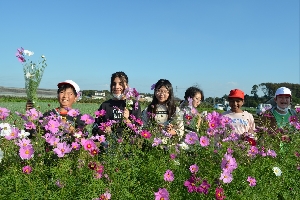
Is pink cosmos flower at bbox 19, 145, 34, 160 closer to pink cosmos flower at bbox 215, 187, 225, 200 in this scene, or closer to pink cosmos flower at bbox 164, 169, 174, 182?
pink cosmos flower at bbox 164, 169, 174, 182

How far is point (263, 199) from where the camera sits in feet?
9.64

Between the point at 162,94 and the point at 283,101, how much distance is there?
154cm

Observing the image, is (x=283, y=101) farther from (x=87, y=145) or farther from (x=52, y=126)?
(x=52, y=126)

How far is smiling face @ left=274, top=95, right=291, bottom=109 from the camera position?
13.7ft

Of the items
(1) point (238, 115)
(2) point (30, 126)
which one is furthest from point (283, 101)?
(2) point (30, 126)

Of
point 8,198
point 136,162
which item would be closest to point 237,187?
point 136,162

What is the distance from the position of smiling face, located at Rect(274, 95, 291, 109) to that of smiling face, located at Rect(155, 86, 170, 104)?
1435 millimetres

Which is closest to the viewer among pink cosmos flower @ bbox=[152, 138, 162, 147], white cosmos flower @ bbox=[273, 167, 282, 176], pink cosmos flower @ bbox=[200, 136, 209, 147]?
pink cosmos flower @ bbox=[200, 136, 209, 147]

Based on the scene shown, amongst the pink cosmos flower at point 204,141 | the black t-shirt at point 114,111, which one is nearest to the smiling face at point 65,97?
the black t-shirt at point 114,111

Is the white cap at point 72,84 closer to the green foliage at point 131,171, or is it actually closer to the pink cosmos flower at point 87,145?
the green foliage at point 131,171

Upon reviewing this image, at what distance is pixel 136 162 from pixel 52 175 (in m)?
0.71

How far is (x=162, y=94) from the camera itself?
366 cm

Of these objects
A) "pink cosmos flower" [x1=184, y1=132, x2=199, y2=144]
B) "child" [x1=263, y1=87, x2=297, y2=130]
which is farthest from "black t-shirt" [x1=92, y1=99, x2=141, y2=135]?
"child" [x1=263, y1=87, x2=297, y2=130]

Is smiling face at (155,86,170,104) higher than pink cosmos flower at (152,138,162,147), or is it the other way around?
smiling face at (155,86,170,104)
